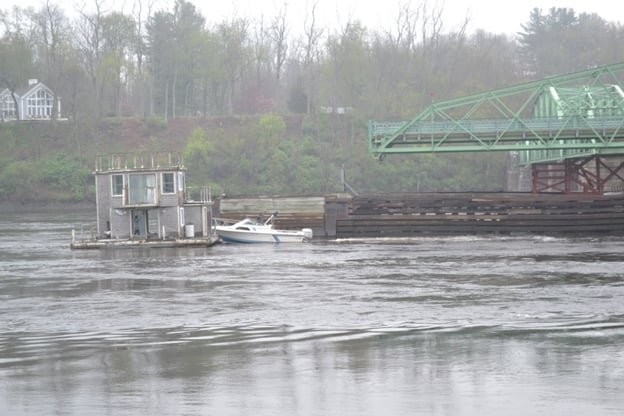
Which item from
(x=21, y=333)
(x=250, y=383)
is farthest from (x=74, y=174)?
(x=250, y=383)

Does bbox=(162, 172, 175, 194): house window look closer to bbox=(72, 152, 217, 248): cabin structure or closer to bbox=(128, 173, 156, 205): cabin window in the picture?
bbox=(72, 152, 217, 248): cabin structure

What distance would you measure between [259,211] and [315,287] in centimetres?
3310

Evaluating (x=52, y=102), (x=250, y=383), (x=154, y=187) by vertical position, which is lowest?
(x=250, y=383)

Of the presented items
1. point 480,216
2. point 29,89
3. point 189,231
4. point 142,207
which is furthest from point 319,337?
point 29,89

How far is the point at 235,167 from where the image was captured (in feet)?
435

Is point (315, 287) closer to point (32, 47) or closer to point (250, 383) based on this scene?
point (250, 383)

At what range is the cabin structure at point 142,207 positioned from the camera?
2356 inches

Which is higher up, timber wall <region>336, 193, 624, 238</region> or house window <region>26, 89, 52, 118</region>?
house window <region>26, 89, 52, 118</region>

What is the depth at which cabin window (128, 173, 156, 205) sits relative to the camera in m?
60.1

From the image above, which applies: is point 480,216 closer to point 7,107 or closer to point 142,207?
point 142,207

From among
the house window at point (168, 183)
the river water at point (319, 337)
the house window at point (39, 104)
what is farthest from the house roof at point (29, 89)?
the river water at point (319, 337)

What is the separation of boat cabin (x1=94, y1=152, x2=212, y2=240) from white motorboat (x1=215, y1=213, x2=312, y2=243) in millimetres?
1756

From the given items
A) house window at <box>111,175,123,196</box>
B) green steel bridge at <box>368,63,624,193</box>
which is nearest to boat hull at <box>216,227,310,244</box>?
house window at <box>111,175,123,196</box>

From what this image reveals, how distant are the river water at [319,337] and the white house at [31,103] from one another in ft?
359
